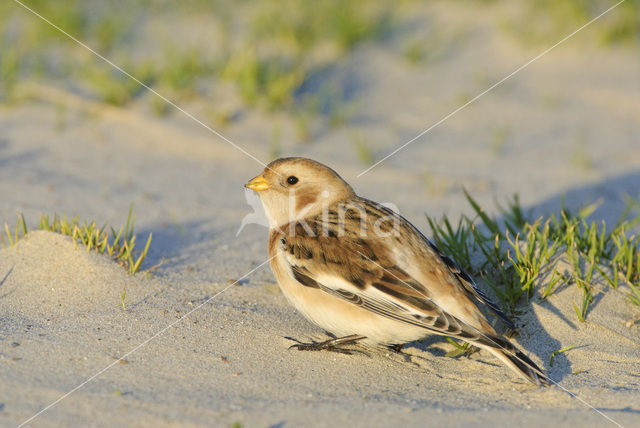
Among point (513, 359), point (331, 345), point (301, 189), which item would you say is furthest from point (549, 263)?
point (301, 189)

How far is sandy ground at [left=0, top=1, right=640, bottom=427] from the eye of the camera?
3045 mm

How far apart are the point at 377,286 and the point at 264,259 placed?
4.67 ft

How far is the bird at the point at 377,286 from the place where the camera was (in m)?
3.33

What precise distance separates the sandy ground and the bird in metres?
0.20

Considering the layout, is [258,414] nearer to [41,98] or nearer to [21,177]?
[21,177]

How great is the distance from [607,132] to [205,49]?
165 inches

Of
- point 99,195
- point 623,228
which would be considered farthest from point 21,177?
point 623,228

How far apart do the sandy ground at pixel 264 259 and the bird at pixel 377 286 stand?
7.9 inches

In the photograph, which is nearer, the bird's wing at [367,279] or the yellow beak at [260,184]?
the bird's wing at [367,279]

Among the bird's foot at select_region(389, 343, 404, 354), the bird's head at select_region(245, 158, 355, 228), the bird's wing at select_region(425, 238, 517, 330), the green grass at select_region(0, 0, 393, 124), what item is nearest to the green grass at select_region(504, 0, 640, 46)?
the green grass at select_region(0, 0, 393, 124)

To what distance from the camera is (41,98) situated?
664 cm

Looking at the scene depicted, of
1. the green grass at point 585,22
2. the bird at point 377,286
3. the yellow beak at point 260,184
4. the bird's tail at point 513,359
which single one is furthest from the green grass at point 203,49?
the bird's tail at point 513,359

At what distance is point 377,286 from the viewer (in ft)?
11.3

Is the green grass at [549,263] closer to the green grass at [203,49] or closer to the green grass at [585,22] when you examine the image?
the green grass at [203,49]
